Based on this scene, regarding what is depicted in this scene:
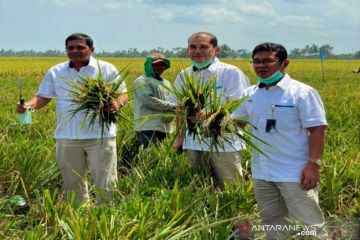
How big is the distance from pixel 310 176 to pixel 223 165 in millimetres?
1089

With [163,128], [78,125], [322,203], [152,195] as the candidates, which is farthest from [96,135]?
[322,203]

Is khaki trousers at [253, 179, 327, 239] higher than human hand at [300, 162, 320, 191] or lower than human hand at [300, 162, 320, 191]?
lower

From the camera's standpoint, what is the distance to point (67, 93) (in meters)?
3.91

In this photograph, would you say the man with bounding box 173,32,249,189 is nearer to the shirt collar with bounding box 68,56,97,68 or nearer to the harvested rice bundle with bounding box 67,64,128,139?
the harvested rice bundle with bounding box 67,64,128,139

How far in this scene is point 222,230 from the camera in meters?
2.87

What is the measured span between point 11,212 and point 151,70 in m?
1.98

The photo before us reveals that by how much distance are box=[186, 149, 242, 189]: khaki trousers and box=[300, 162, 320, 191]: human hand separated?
937 mm

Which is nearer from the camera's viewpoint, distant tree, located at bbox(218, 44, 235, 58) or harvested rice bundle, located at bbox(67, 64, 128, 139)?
harvested rice bundle, located at bbox(67, 64, 128, 139)

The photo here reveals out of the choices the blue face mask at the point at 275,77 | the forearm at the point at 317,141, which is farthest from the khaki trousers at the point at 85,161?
the forearm at the point at 317,141

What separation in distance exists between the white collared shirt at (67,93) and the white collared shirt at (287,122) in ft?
4.72

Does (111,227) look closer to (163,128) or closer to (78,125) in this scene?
(78,125)

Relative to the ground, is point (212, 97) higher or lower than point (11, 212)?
higher

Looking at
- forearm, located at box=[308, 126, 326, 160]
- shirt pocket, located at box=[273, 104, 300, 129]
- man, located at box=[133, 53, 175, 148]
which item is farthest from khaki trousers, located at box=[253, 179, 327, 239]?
man, located at box=[133, 53, 175, 148]

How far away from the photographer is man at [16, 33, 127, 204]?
3898 mm
